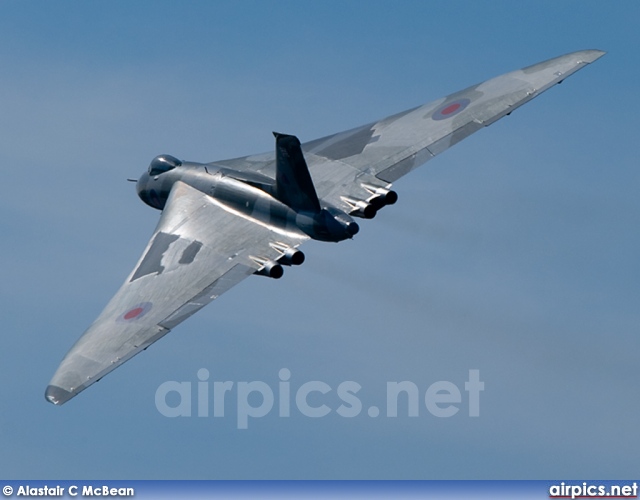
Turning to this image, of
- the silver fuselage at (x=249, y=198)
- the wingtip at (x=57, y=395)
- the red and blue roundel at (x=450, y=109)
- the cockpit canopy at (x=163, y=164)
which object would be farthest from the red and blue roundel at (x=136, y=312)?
the red and blue roundel at (x=450, y=109)

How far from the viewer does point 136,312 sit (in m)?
73.4

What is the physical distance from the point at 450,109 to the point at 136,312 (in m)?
17.9

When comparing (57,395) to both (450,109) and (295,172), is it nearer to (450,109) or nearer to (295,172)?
(295,172)

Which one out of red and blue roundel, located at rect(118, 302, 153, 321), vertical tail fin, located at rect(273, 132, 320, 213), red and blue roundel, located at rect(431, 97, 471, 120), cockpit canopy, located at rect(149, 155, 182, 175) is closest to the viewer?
red and blue roundel, located at rect(118, 302, 153, 321)

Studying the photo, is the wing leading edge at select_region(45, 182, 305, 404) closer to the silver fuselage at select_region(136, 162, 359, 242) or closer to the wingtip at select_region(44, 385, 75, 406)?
the wingtip at select_region(44, 385, 75, 406)

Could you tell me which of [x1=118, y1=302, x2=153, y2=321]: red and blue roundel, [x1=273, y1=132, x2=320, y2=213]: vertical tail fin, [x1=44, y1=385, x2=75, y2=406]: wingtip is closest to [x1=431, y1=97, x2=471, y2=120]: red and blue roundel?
[x1=273, y1=132, x2=320, y2=213]: vertical tail fin

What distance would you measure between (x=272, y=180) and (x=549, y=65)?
14.5 meters

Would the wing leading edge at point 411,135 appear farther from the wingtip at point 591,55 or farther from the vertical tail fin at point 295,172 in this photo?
the vertical tail fin at point 295,172

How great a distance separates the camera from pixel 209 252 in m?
75.6

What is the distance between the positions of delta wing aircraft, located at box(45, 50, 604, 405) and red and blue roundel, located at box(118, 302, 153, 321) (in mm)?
74

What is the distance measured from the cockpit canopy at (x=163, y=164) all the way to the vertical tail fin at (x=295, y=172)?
9.71 meters

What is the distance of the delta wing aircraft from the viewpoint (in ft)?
238

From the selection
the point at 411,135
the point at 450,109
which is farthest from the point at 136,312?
the point at 450,109

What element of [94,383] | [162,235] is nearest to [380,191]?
[162,235]
